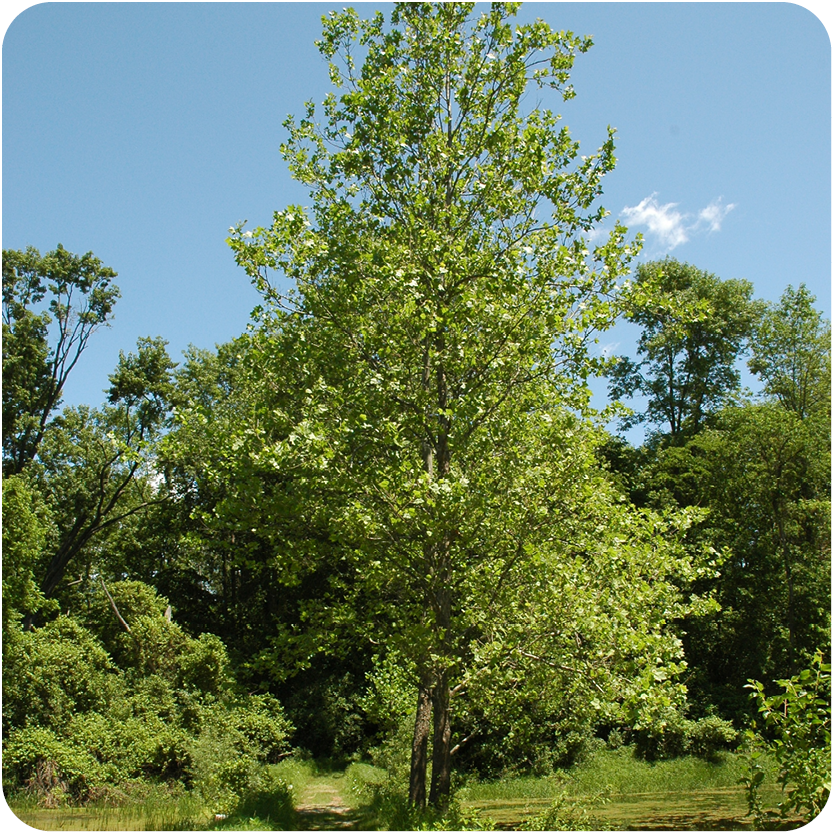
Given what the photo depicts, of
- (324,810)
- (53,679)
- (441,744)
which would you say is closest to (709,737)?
(324,810)

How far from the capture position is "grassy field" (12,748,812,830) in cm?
1095

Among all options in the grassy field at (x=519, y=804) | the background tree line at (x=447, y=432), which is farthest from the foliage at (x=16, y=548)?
the background tree line at (x=447, y=432)

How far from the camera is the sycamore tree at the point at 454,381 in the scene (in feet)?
25.3

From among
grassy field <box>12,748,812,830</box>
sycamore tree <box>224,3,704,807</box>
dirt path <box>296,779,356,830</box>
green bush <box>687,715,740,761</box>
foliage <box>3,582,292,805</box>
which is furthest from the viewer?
green bush <box>687,715,740,761</box>

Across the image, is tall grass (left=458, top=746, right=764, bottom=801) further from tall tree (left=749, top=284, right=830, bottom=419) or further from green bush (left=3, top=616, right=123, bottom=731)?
tall tree (left=749, top=284, right=830, bottom=419)

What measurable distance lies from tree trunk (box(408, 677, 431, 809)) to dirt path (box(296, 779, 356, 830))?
483cm

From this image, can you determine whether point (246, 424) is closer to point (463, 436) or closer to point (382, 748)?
point (463, 436)

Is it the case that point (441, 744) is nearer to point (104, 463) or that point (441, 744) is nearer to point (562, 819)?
point (562, 819)

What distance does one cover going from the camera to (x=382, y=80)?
9164mm

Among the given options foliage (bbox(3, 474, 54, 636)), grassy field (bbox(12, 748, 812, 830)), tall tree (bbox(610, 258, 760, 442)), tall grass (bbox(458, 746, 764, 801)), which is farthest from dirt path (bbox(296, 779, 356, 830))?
tall tree (bbox(610, 258, 760, 442))

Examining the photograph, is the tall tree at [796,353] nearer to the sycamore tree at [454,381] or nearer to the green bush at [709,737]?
the green bush at [709,737]

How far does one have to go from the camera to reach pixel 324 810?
15844mm

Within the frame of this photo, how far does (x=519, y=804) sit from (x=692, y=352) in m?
22.6

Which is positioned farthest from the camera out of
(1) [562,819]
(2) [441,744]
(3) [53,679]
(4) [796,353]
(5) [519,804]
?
(4) [796,353]
